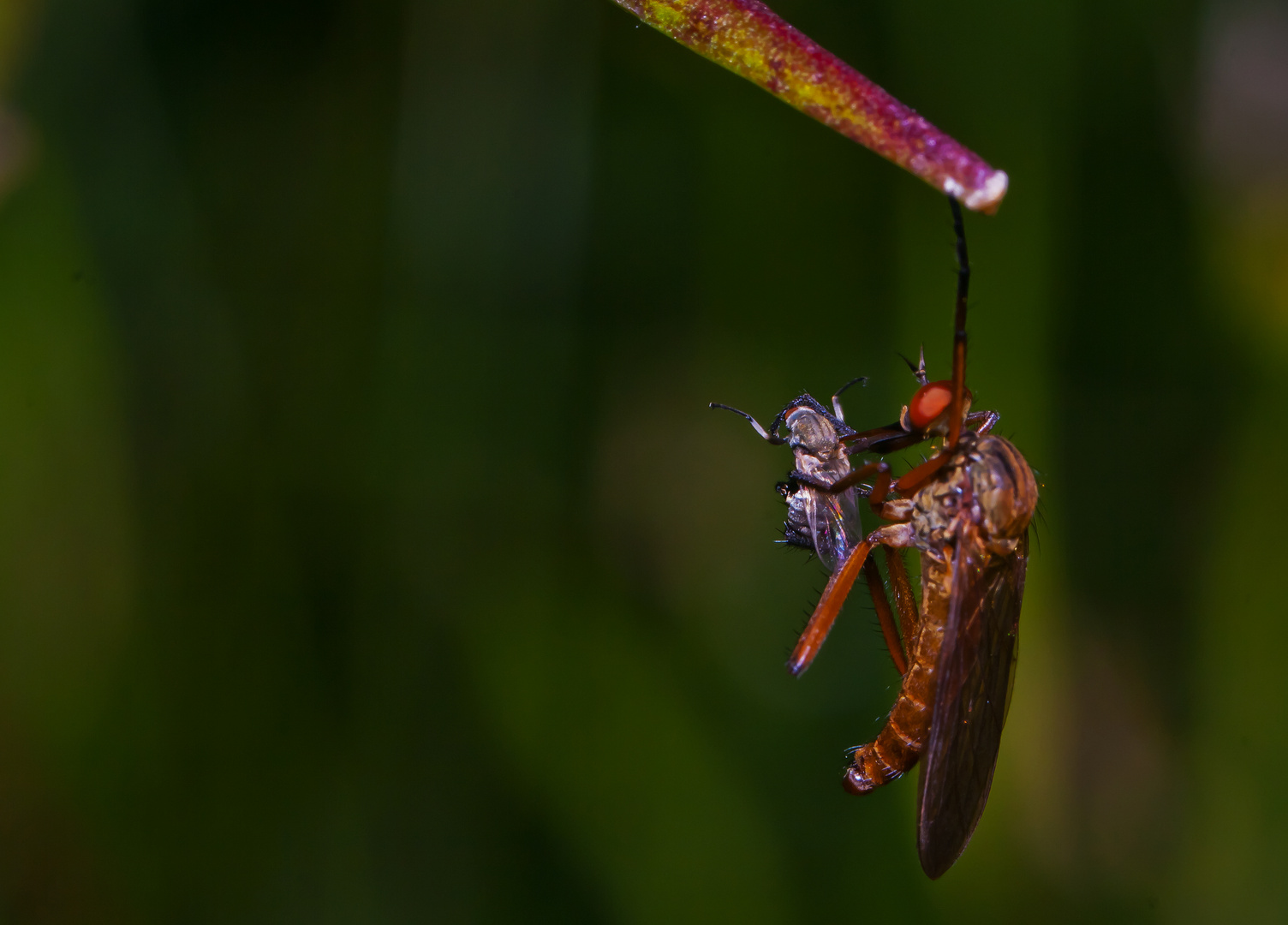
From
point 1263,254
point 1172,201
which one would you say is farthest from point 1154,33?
point 1263,254

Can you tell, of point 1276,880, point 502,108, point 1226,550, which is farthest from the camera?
point 502,108

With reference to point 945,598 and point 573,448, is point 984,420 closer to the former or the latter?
point 945,598

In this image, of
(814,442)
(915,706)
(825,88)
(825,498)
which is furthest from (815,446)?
(825,88)

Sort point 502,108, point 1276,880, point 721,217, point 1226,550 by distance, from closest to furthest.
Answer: point 1276,880
point 1226,550
point 502,108
point 721,217

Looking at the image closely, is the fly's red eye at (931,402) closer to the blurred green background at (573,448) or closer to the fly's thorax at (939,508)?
the fly's thorax at (939,508)

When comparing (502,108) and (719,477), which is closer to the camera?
(502,108)

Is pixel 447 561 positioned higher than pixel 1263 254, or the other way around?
pixel 1263 254

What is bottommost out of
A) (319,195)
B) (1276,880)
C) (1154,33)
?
(1276,880)

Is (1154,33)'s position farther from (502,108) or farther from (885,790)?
(885,790)
